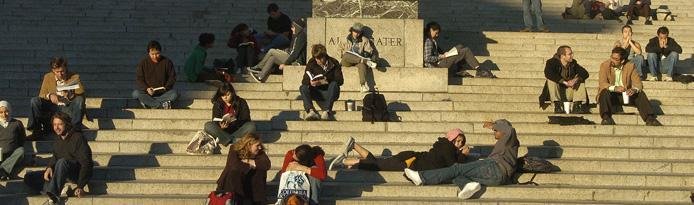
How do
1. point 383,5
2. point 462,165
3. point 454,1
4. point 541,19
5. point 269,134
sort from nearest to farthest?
point 462,165, point 269,134, point 383,5, point 541,19, point 454,1

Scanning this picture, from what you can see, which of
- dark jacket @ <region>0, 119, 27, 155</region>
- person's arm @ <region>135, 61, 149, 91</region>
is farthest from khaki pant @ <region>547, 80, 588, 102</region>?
dark jacket @ <region>0, 119, 27, 155</region>

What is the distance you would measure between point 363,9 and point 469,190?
615 cm

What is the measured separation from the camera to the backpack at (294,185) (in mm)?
18266

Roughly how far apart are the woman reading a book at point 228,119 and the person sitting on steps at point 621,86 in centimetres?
475

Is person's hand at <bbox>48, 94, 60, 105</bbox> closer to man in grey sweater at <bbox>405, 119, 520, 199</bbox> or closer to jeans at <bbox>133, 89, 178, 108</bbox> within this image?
jeans at <bbox>133, 89, 178, 108</bbox>

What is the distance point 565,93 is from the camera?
74.7 feet

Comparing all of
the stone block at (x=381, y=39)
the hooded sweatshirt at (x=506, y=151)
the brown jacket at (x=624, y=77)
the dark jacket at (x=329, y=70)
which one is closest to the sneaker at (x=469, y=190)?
the hooded sweatshirt at (x=506, y=151)

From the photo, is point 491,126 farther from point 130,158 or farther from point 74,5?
point 74,5

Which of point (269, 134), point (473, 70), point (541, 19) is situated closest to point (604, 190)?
point (269, 134)

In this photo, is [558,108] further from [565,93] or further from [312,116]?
[312,116]

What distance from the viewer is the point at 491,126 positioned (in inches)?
782

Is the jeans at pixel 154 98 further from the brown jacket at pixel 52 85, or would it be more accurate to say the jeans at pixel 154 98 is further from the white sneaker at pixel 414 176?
the white sneaker at pixel 414 176

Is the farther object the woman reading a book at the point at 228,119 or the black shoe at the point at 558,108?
the black shoe at the point at 558,108

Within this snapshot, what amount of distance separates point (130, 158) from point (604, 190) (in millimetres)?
5456
